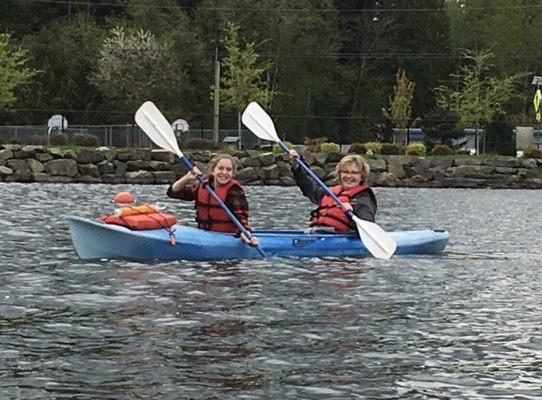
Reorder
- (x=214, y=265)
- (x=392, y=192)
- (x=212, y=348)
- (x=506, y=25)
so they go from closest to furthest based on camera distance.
Answer: (x=212, y=348) < (x=214, y=265) < (x=392, y=192) < (x=506, y=25)

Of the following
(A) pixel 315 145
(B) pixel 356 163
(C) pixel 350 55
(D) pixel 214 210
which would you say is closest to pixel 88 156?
(A) pixel 315 145

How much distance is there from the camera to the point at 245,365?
7570 mm

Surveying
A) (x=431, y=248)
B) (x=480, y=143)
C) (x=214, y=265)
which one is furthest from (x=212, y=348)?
(x=480, y=143)

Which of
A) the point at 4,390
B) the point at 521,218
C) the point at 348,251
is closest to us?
the point at 4,390

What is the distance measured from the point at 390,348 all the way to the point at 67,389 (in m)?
2.43

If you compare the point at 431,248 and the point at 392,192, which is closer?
the point at 431,248

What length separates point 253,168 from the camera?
37938 millimetres

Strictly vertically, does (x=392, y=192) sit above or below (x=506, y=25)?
below

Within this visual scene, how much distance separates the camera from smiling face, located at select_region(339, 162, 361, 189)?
550 inches

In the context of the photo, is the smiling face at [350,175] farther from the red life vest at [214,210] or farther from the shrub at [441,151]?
the shrub at [441,151]

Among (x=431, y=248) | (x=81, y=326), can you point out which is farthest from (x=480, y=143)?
(x=81, y=326)

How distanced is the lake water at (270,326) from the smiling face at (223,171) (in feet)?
3.11

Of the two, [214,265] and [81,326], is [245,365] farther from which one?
[214,265]

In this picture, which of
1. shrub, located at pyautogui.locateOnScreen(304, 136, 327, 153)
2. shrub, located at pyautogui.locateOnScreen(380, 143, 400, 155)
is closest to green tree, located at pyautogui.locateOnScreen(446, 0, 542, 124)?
shrub, located at pyautogui.locateOnScreen(304, 136, 327, 153)
